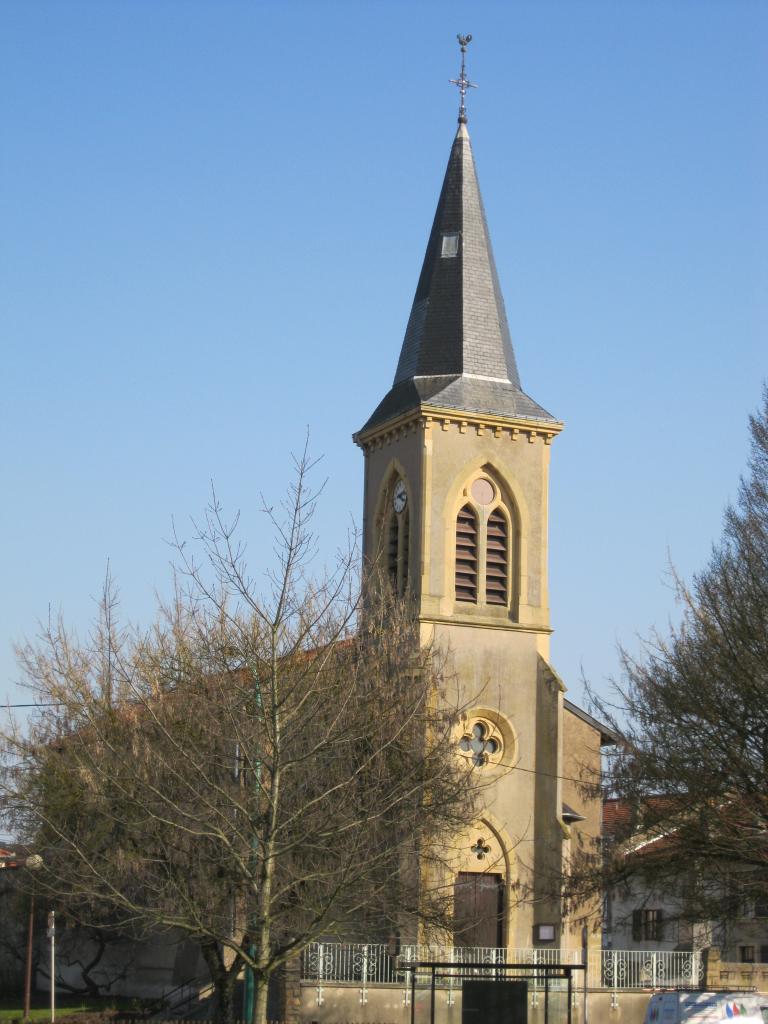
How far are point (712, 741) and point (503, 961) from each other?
8887 mm

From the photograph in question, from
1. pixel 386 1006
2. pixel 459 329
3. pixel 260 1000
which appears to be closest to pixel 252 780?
pixel 260 1000

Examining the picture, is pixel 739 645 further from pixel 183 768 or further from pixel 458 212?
pixel 458 212

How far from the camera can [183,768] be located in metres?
21.2

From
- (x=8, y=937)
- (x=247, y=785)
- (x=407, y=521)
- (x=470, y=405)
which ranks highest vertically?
(x=470, y=405)

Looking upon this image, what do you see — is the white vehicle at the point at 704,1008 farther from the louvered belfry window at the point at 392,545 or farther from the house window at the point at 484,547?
the louvered belfry window at the point at 392,545

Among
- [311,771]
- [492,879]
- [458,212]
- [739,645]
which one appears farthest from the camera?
[458,212]

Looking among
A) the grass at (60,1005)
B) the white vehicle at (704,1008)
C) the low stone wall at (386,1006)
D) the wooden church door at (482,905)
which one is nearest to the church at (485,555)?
the wooden church door at (482,905)

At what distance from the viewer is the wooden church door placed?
31.9m

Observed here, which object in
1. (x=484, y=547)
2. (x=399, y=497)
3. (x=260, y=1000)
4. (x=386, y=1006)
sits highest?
(x=399, y=497)

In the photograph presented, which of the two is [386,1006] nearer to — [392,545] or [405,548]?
[405,548]

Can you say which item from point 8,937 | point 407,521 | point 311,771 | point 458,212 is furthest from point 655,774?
point 8,937

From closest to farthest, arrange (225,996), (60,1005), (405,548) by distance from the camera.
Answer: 1. (225,996)
2. (405,548)
3. (60,1005)

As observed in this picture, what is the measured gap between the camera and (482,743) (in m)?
33.7

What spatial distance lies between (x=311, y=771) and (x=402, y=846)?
221 cm
